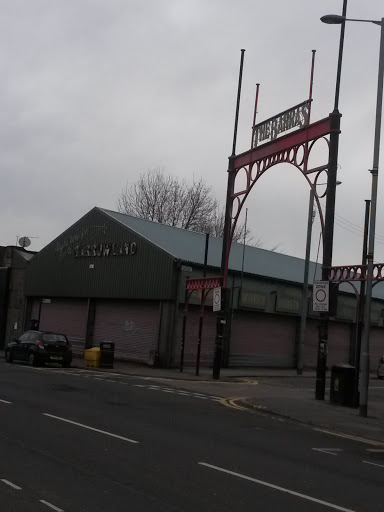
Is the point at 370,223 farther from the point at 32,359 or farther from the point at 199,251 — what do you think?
the point at 199,251

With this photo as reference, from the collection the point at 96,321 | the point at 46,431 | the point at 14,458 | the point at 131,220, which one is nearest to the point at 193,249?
the point at 131,220

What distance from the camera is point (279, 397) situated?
19250 millimetres

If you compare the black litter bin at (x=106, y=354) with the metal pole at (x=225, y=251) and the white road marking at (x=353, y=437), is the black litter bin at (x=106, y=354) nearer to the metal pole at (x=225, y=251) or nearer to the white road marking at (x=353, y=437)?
the metal pole at (x=225, y=251)

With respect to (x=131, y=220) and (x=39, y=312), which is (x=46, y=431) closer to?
(x=131, y=220)

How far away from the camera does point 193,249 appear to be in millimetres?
33875

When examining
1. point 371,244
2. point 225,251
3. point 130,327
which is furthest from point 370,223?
point 130,327

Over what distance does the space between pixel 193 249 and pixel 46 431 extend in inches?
938

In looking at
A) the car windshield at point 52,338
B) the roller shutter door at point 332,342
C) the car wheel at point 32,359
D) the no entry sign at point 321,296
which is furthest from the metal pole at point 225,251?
the roller shutter door at point 332,342

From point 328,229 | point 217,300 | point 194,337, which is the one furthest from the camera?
point 194,337

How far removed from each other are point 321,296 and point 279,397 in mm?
3237

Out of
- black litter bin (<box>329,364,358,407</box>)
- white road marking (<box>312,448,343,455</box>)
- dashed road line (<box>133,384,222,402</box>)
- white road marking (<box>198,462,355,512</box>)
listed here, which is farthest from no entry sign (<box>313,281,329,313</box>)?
white road marking (<box>198,462,355,512</box>)

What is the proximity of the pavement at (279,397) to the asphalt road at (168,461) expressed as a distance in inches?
38.3

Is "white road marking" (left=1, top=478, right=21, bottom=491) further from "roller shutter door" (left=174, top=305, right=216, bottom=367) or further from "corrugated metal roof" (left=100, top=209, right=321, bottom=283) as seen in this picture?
"corrugated metal roof" (left=100, top=209, right=321, bottom=283)

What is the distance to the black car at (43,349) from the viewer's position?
27281 millimetres
